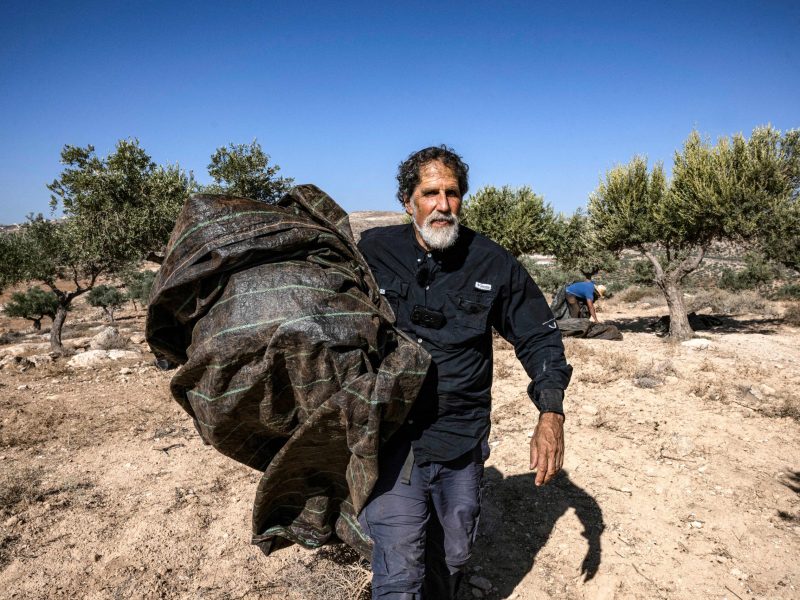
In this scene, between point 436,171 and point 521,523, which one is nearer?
point 436,171

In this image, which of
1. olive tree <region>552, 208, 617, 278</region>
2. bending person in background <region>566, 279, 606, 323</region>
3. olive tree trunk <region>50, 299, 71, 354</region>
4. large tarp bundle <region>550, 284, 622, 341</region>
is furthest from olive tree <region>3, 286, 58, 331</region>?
olive tree <region>552, 208, 617, 278</region>

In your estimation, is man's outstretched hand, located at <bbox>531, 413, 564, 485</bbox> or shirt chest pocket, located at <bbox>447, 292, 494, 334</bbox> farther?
shirt chest pocket, located at <bbox>447, 292, 494, 334</bbox>

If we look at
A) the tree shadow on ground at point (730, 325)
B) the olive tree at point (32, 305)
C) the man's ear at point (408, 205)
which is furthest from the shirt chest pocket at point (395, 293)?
the olive tree at point (32, 305)

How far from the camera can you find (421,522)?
2.22 meters

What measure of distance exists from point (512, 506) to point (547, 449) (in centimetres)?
208

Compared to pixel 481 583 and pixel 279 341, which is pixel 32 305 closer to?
pixel 481 583

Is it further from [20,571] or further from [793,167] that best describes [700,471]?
[793,167]

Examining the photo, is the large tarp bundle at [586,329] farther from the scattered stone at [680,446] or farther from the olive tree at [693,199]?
the scattered stone at [680,446]

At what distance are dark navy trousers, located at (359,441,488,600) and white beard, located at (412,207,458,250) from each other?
40.0 inches

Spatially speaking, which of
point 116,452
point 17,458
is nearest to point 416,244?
point 116,452

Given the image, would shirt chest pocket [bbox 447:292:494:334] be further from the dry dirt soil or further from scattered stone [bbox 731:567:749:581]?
scattered stone [bbox 731:567:749:581]

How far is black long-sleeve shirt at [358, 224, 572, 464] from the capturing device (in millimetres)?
2354

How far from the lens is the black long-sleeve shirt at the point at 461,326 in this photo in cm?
235

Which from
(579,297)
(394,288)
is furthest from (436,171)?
(579,297)
